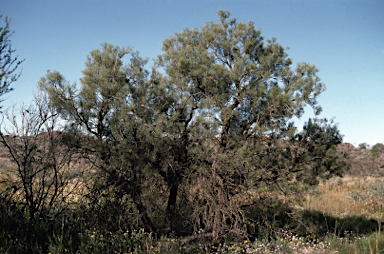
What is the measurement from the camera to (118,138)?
14.4 ft

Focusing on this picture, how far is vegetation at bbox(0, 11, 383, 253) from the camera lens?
421 centimetres

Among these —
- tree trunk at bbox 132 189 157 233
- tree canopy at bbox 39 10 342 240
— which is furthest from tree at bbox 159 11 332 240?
tree trunk at bbox 132 189 157 233

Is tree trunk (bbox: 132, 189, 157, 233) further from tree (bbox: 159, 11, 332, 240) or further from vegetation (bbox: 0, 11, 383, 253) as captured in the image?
tree (bbox: 159, 11, 332, 240)

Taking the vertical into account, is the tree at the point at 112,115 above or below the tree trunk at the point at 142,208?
above

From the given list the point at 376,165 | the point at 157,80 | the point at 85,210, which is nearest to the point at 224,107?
the point at 157,80

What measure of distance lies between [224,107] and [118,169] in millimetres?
2005

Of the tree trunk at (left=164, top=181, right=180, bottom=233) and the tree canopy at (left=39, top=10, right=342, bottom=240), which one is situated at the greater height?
the tree canopy at (left=39, top=10, right=342, bottom=240)

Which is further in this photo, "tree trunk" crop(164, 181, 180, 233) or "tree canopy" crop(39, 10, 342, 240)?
"tree trunk" crop(164, 181, 180, 233)

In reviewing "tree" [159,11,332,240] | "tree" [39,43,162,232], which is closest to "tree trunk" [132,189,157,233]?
"tree" [39,43,162,232]

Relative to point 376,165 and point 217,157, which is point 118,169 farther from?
point 376,165

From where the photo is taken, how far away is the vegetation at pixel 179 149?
4.21 metres

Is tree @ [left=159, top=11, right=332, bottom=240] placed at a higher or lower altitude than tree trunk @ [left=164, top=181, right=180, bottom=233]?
higher

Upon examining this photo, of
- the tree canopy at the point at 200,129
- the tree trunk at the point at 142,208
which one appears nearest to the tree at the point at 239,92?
the tree canopy at the point at 200,129

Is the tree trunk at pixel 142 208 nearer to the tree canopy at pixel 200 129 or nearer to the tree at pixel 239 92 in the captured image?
the tree canopy at pixel 200 129
